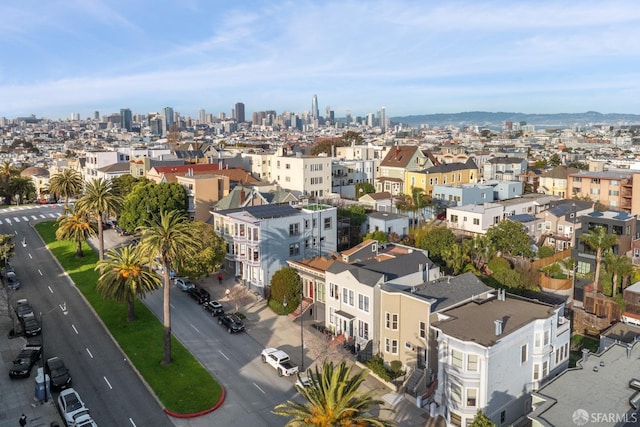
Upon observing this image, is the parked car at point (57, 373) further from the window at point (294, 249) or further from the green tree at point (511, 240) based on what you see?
the green tree at point (511, 240)

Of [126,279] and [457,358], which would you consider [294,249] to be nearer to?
[126,279]

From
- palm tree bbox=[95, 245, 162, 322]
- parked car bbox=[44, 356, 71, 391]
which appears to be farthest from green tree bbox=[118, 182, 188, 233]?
parked car bbox=[44, 356, 71, 391]

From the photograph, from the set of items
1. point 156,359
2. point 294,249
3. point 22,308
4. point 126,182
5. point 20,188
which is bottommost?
point 156,359

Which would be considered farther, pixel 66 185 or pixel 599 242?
pixel 66 185

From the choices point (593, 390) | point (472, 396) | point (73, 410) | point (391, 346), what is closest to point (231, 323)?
point (391, 346)

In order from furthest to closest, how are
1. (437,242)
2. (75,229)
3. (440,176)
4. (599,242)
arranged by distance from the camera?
(440,176)
(75,229)
(437,242)
(599,242)

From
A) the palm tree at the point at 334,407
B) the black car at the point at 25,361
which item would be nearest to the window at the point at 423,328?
the palm tree at the point at 334,407

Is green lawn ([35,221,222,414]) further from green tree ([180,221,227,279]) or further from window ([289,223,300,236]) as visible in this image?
window ([289,223,300,236])
